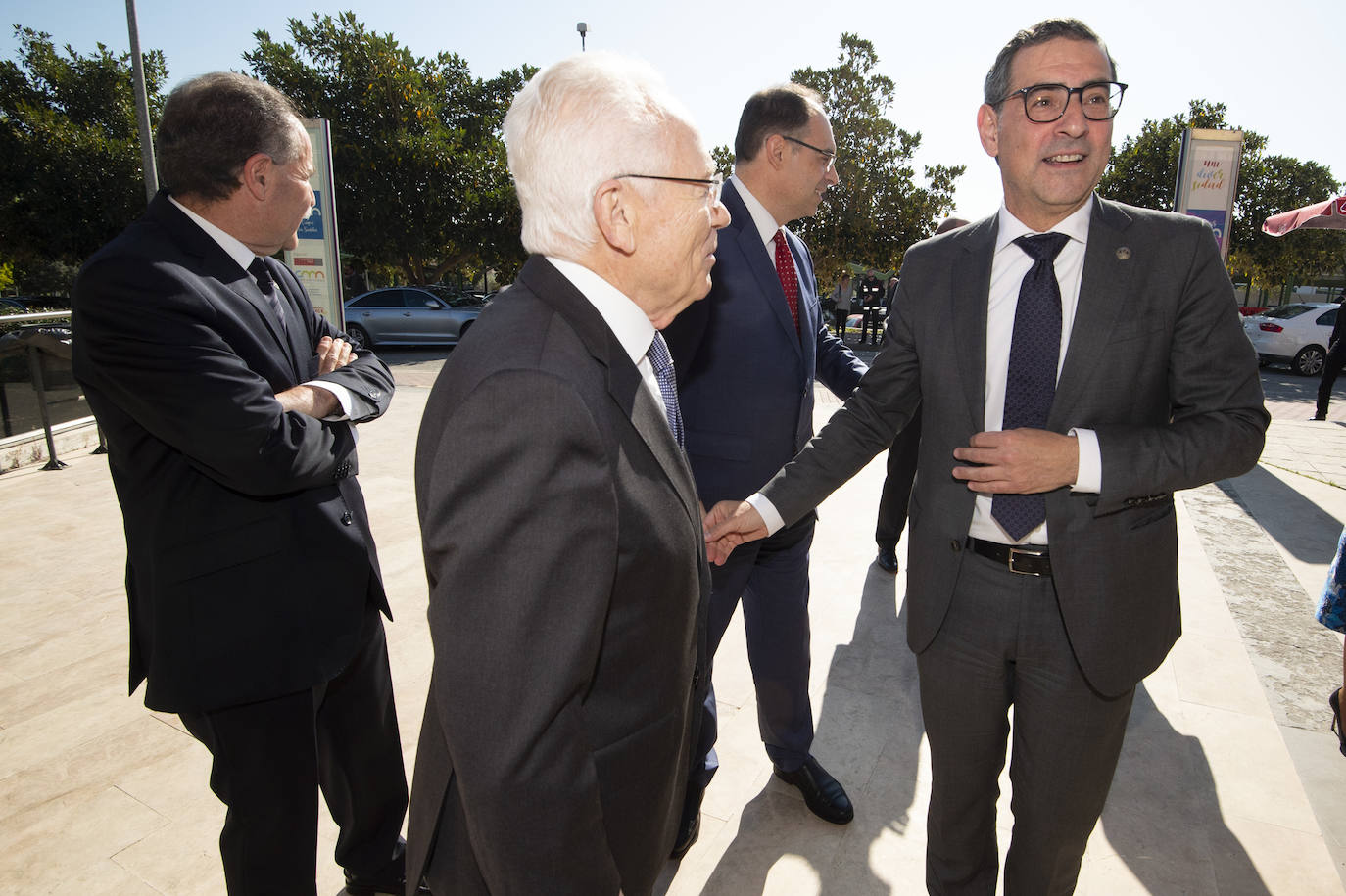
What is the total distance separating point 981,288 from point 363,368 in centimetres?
169

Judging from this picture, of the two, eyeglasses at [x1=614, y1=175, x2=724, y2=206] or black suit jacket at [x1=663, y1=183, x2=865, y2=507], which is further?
black suit jacket at [x1=663, y1=183, x2=865, y2=507]

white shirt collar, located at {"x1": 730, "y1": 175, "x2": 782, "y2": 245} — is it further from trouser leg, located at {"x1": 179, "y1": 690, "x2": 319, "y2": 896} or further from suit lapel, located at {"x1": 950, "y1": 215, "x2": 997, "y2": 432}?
trouser leg, located at {"x1": 179, "y1": 690, "x2": 319, "y2": 896}

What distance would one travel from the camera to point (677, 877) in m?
2.28

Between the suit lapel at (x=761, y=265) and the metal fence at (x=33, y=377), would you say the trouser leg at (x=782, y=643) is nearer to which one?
the suit lapel at (x=761, y=265)

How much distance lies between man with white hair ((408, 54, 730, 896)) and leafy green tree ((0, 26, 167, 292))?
2272 centimetres

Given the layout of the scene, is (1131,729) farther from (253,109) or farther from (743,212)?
(253,109)

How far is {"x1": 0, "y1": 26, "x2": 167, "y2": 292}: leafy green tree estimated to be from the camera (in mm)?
18297

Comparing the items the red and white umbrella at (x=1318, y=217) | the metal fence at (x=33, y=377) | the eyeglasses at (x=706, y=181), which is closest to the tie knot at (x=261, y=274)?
the eyeglasses at (x=706, y=181)

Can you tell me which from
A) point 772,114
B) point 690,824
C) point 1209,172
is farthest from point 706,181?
point 1209,172

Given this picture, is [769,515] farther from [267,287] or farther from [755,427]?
[267,287]

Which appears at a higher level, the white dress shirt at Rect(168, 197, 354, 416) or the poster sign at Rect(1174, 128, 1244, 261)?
the poster sign at Rect(1174, 128, 1244, 261)

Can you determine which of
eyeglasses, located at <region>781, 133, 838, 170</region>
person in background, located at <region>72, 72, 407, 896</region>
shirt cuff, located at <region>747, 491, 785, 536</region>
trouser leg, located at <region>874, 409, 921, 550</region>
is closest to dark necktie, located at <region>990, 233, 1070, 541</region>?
shirt cuff, located at <region>747, 491, 785, 536</region>

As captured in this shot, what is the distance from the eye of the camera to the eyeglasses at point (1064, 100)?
5.38 ft

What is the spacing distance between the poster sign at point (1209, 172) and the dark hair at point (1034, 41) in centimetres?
668
